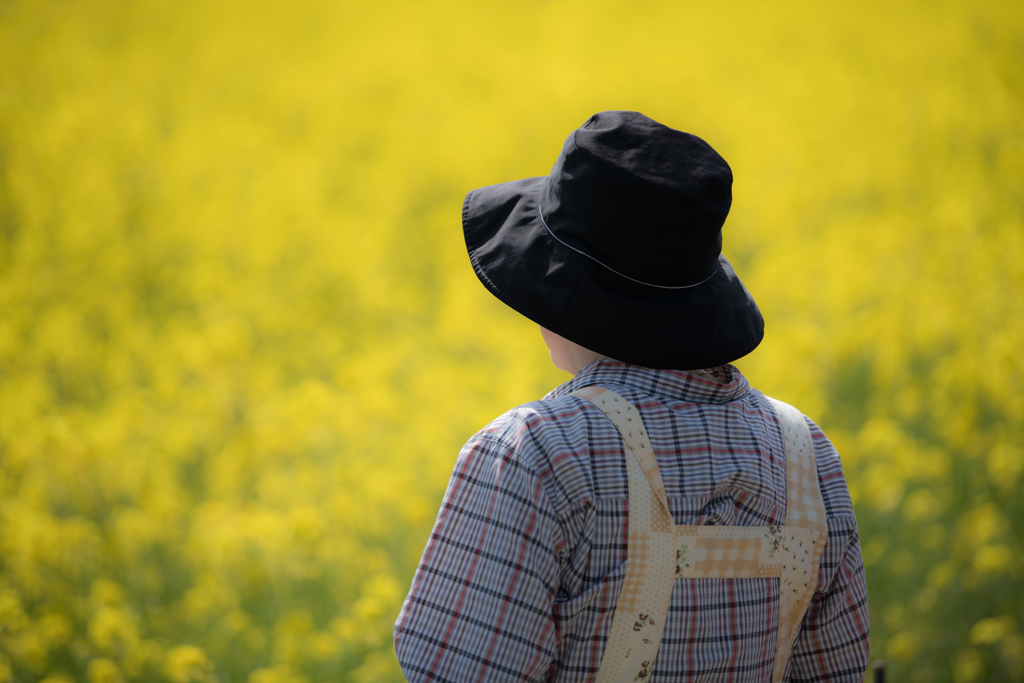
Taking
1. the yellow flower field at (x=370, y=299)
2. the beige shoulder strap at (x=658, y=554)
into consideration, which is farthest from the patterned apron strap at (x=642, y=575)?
the yellow flower field at (x=370, y=299)

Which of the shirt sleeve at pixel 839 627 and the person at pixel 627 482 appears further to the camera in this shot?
the shirt sleeve at pixel 839 627

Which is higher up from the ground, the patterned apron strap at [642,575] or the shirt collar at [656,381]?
the shirt collar at [656,381]

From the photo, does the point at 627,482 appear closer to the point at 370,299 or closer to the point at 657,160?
the point at 657,160

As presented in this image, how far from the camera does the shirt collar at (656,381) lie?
2.93 feet

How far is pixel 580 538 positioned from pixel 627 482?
0.25 feet

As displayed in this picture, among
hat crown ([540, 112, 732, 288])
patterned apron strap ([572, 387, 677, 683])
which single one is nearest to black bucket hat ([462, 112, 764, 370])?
hat crown ([540, 112, 732, 288])

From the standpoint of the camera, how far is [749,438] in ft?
2.99

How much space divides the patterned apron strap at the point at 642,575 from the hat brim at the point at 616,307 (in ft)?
0.31

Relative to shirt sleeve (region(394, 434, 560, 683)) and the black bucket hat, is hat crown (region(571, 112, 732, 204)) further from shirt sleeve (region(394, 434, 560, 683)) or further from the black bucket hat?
shirt sleeve (region(394, 434, 560, 683))

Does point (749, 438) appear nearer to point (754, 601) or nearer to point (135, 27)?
point (754, 601)

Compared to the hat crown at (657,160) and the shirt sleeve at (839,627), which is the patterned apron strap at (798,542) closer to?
the shirt sleeve at (839,627)

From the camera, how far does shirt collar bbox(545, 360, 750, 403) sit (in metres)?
0.89

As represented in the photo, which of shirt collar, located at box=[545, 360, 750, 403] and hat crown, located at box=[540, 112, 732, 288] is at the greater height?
hat crown, located at box=[540, 112, 732, 288]

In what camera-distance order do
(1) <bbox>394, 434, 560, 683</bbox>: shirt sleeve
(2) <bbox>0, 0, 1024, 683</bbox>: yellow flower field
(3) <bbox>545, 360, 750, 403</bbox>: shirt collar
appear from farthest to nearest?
(2) <bbox>0, 0, 1024, 683</bbox>: yellow flower field, (3) <bbox>545, 360, 750, 403</bbox>: shirt collar, (1) <bbox>394, 434, 560, 683</bbox>: shirt sleeve
